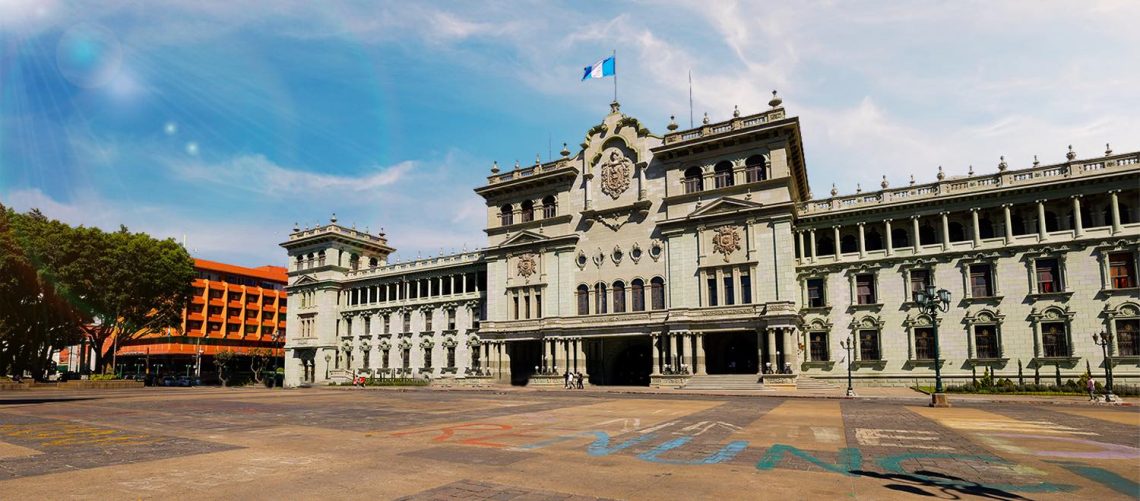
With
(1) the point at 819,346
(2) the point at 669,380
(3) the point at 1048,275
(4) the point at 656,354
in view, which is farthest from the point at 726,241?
(3) the point at 1048,275

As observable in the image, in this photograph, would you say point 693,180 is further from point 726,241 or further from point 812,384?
point 812,384

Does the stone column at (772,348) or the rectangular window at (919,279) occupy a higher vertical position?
the rectangular window at (919,279)

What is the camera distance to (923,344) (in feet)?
140

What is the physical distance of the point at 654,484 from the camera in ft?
30.8

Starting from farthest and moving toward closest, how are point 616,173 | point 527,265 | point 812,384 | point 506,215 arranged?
point 506,215 < point 527,265 < point 616,173 < point 812,384

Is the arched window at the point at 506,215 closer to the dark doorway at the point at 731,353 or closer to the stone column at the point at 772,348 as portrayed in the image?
the dark doorway at the point at 731,353

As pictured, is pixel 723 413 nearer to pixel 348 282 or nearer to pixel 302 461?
pixel 302 461

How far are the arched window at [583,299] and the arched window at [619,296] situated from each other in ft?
8.65

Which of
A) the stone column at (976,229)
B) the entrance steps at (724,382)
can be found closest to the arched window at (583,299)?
the entrance steps at (724,382)

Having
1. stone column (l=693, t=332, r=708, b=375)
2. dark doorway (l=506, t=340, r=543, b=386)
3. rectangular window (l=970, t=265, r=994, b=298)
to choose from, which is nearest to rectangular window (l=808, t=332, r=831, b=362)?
stone column (l=693, t=332, r=708, b=375)

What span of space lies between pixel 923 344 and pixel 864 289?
510 cm

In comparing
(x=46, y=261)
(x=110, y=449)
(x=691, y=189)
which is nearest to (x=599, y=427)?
(x=110, y=449)

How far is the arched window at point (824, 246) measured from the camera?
154 feet

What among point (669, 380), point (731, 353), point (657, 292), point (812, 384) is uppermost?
point (657, 292)
